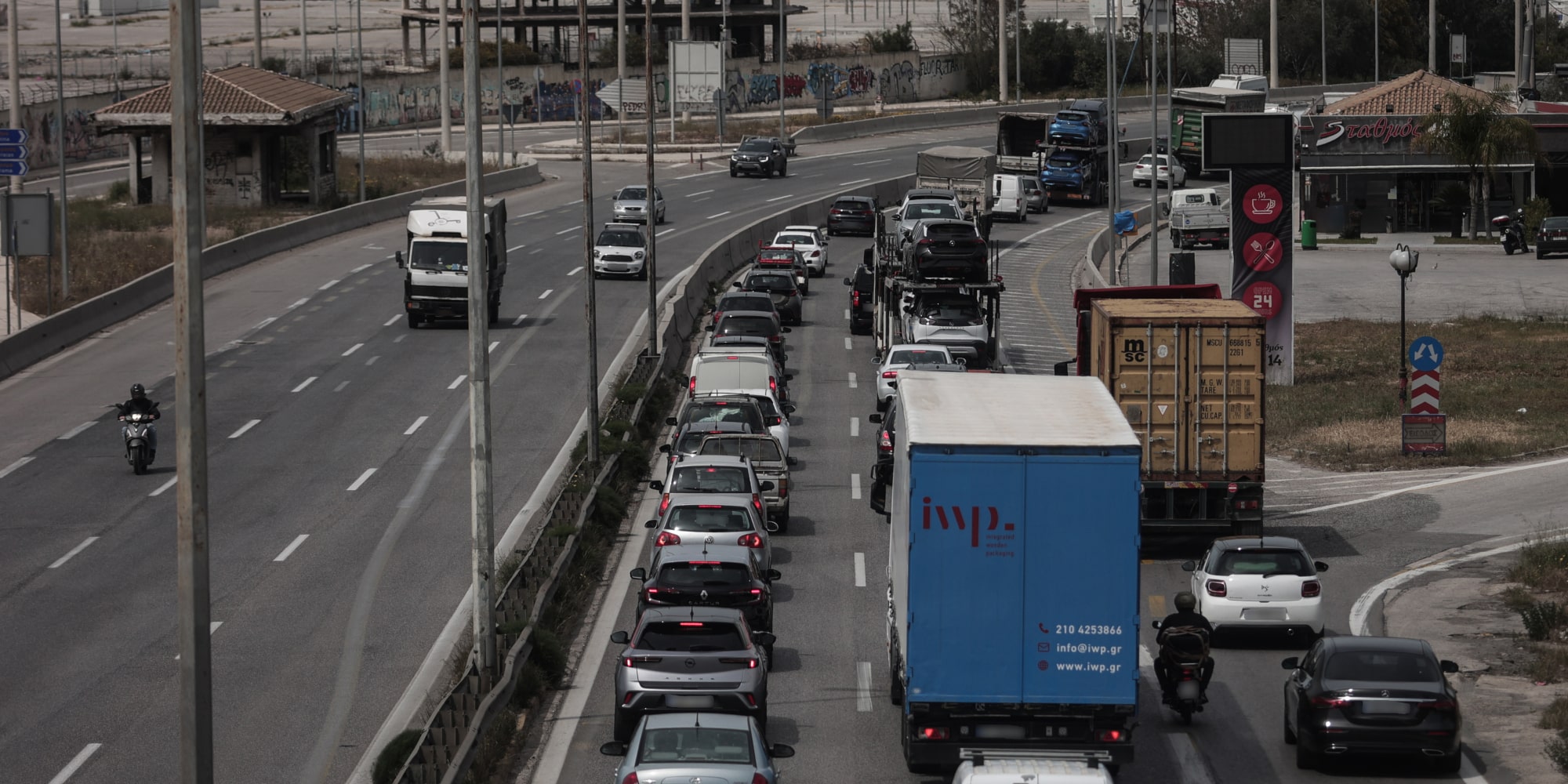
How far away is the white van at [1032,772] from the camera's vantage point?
1386cm

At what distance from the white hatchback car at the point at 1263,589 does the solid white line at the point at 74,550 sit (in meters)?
17.2

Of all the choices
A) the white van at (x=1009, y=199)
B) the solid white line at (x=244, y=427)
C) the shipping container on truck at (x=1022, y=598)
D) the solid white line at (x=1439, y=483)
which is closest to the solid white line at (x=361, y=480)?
the solid white line at (x=244, y=427)

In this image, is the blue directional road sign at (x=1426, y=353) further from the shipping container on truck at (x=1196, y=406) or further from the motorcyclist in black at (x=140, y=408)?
the motorcyclist in black at (x=140, y=408)

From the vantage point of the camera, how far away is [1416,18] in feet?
485

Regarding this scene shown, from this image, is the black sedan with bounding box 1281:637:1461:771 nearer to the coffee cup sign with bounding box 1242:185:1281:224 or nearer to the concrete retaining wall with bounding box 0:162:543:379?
the concrete retaining wall with bounding box 0:162:543:379

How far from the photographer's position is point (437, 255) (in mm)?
47969

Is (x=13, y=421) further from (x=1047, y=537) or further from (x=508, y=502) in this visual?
(x=1047, y=537)

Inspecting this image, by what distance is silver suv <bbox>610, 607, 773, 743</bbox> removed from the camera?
60.6 ft

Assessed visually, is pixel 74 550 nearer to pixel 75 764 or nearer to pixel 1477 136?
pixel 75 764

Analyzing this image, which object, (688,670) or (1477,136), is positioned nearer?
(688,670)

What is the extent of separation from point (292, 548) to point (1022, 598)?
15.8 m

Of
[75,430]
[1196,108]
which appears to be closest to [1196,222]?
[1196,108]

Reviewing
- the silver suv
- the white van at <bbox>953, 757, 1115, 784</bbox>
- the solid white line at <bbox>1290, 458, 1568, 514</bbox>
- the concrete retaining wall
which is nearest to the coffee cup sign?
the solid white line at <bbox>1290, 458, 1568, 514</bbox>

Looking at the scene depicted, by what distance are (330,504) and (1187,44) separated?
125455 millimetres
